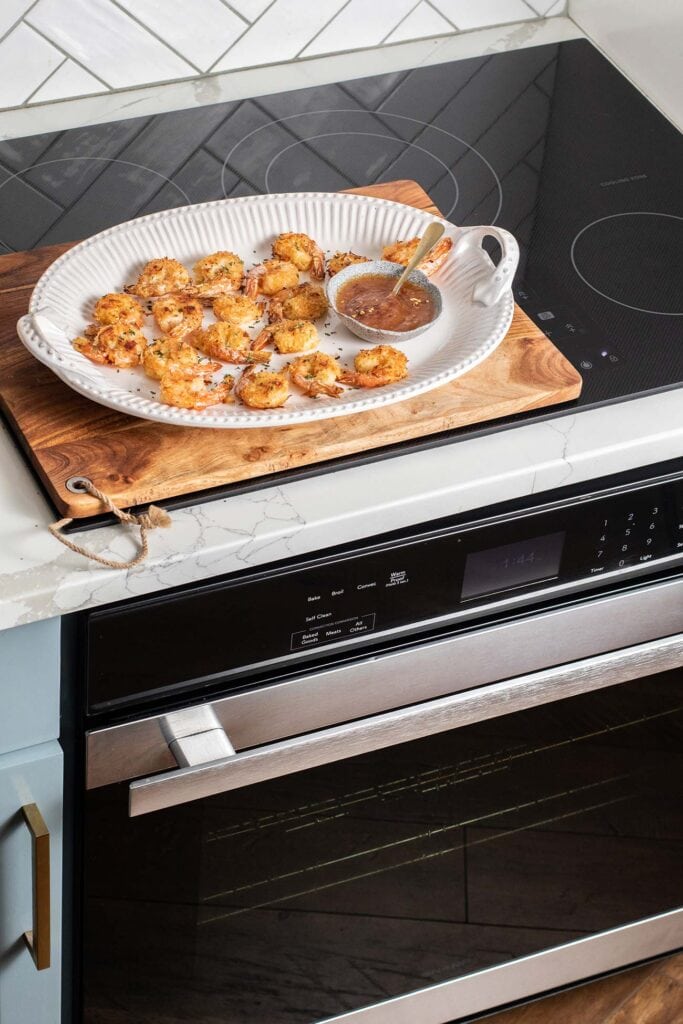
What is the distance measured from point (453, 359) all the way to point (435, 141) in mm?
463

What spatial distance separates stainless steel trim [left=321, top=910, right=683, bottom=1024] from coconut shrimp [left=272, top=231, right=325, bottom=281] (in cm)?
88

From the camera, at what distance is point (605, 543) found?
1098 millimetres

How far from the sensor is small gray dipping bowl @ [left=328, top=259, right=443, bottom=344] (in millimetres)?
1046

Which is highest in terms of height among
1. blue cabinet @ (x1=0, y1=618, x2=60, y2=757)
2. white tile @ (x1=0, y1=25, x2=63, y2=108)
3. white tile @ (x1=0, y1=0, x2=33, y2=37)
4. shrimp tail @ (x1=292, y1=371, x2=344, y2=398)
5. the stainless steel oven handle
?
white tile @ (x1=0, y1=0, x2=33, y2=37)

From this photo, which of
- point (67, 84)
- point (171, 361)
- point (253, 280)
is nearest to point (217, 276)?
point (253, 280)

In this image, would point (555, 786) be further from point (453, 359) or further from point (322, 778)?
point (453, 359)

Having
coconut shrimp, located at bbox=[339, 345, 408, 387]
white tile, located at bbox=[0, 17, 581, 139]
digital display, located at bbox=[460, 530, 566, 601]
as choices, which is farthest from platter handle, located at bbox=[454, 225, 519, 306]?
white tile, located at bbox=[0, 17, 581, 139]

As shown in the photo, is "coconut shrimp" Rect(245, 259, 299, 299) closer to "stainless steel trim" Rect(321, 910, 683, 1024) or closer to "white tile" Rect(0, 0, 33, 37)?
"white tile" Rect(0, 0, 33, 37)

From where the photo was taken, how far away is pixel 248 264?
3.72 ft

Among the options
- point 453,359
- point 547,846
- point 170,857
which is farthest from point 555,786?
point 453,359

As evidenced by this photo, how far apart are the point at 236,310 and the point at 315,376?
110 mm

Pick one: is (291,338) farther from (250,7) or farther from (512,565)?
(250,7)

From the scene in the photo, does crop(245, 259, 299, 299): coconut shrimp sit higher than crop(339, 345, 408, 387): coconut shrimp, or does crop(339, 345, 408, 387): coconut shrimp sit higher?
crop(245, 259, 299, 299): coconut shrimp

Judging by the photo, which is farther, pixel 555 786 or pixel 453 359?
pixel 555 786
